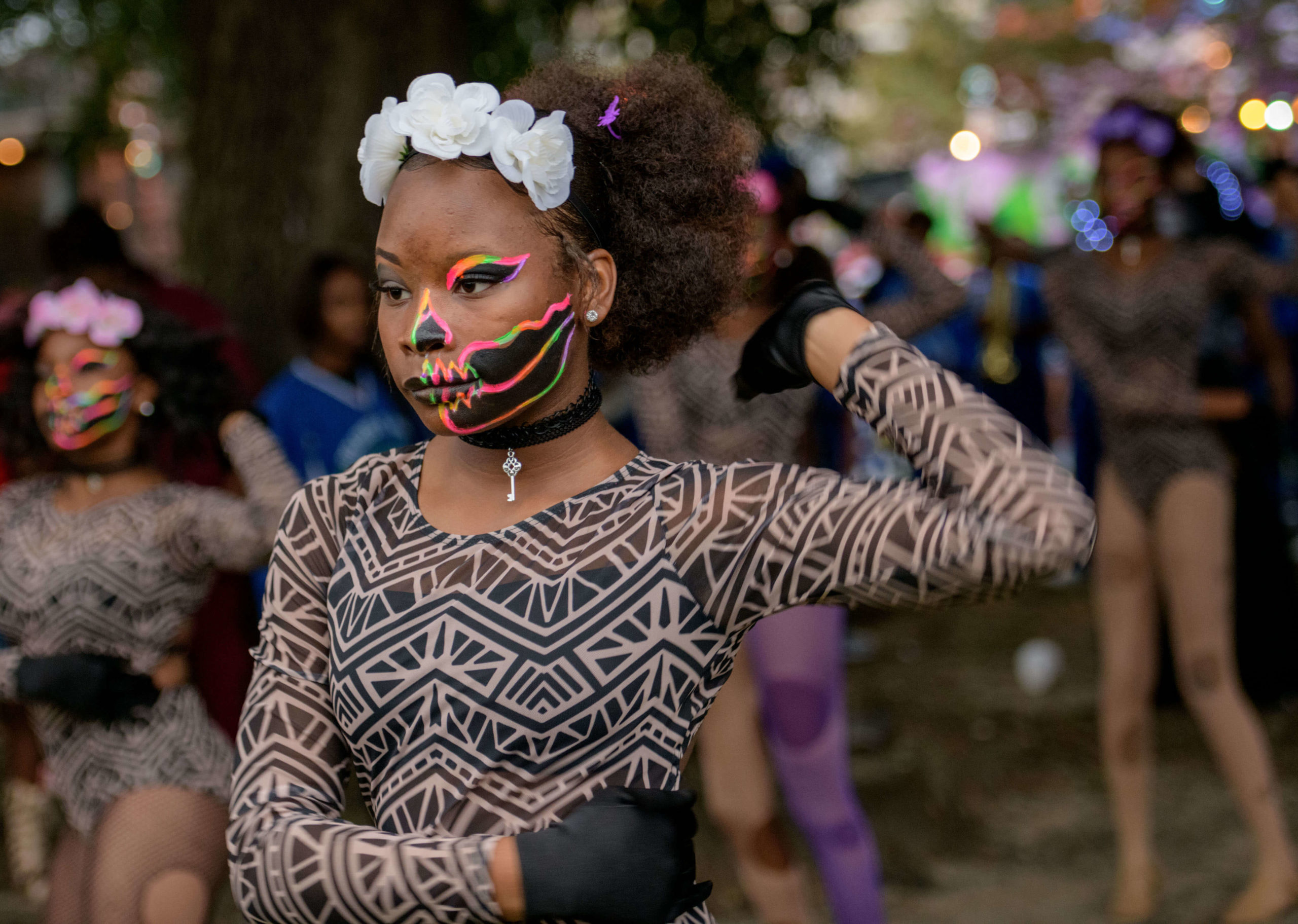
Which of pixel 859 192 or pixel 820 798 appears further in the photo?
pixel 859 192

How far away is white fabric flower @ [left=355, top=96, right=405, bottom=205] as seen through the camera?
5.98 ft

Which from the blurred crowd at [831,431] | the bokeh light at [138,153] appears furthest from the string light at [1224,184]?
the bokeh light at [138,153]

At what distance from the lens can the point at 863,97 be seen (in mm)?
33062

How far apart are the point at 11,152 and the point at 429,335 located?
9.92 metres

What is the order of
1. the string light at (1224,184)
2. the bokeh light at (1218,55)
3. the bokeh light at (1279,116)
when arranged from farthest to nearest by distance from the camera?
the bokeh light at (1218,55) < the bokeh light at (1279,116) < the string light at (1224,184)

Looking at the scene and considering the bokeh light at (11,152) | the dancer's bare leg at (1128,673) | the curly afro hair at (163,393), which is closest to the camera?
the curly afro hair at (163,393)

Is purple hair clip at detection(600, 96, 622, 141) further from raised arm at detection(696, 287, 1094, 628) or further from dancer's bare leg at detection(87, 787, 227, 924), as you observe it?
dancer's bare leg at detection(87, 787, 227, 924)

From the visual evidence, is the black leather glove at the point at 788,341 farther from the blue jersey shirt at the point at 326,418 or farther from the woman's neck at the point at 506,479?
the blue jersey shirt at the point at 326,418

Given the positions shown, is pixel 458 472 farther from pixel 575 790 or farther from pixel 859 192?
pixel 859 192

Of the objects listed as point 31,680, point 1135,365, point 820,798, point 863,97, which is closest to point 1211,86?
point 863,97

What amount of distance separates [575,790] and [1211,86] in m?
25.0

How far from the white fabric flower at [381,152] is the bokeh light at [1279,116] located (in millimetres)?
7681

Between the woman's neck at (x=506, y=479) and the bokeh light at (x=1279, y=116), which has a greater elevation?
the woman's neck at (x=506, y=479)

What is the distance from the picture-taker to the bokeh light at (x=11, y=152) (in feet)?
33.8
